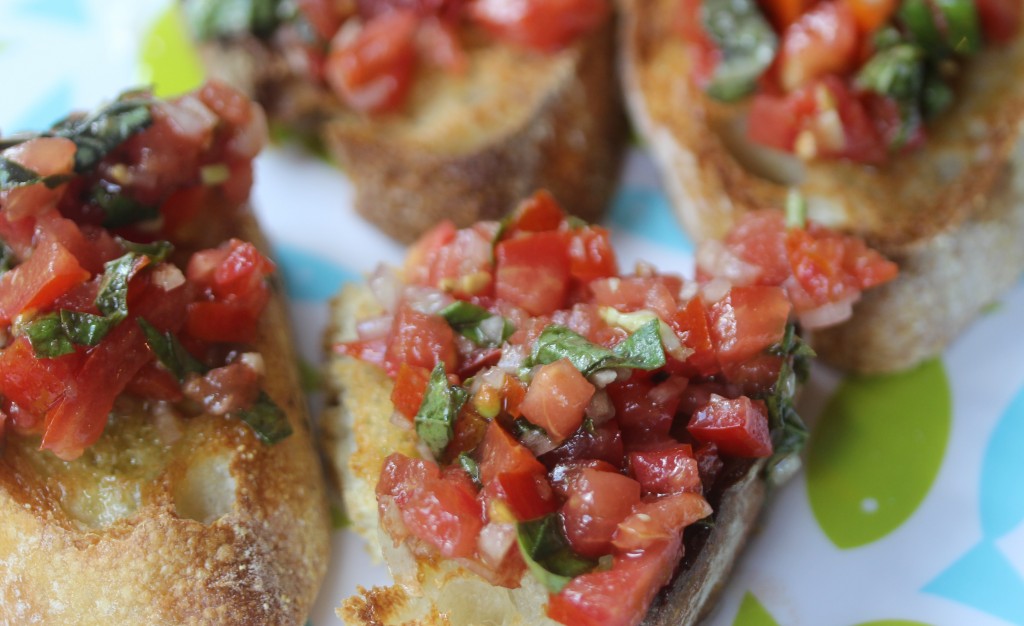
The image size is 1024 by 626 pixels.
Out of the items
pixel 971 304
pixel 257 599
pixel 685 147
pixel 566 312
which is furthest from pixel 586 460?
pixel 971 304

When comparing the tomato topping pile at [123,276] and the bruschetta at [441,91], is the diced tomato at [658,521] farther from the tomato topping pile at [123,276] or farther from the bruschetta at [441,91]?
the bruschetta at [441,91]

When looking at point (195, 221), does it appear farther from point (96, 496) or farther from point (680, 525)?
point (680, 525)

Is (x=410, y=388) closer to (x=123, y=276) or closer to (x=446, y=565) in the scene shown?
(x=446, y=565)

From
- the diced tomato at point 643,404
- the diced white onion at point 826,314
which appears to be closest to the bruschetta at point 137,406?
the diced tomato at point 643,404

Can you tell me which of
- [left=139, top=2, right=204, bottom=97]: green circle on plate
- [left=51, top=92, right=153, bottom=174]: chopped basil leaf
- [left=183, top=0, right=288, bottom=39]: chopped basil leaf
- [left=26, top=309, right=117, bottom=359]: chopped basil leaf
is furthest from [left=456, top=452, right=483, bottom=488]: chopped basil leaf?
[left=139, top=2, right=204, bottom=97]: green circle on plate

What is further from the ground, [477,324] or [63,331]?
[63,331]

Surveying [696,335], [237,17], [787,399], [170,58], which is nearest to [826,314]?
[787,399]

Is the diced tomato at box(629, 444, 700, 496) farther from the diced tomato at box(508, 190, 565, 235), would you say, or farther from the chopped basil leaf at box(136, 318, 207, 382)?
the chopped basil leaf at box(136, 318, 207, 382)
